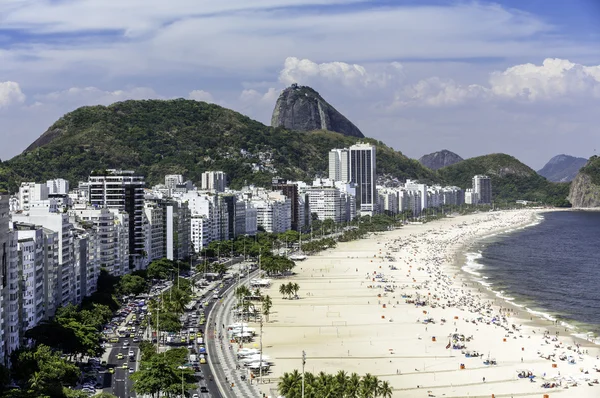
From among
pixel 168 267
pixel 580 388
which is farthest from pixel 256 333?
pixel 168 267

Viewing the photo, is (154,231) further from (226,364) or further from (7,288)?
(7,288)

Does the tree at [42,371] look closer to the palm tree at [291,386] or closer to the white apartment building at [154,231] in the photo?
the palm tree at [291,386]

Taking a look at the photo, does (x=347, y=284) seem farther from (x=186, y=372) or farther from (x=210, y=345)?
(x=186, y=372)

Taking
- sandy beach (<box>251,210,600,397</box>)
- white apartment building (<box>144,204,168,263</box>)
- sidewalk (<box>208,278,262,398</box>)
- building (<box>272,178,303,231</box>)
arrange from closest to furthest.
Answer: sidewalk (<box>208,278,262,398</box>)
sandy beach (<box>251,210,600,397</box>)
white apartment building (<box>144,204,168,263</box>)
building (<box>272,178,303,231</box>)

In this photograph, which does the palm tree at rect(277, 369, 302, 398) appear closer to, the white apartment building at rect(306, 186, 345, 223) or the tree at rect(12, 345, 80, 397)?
the tree at rect(12, 345, 80, 397)

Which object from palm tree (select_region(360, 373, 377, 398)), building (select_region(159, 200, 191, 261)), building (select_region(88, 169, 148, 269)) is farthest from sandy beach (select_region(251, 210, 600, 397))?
building (select_region(159, 200, 191, 261))

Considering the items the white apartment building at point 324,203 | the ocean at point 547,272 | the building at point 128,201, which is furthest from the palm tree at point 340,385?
the white apartment building at point 324,203
